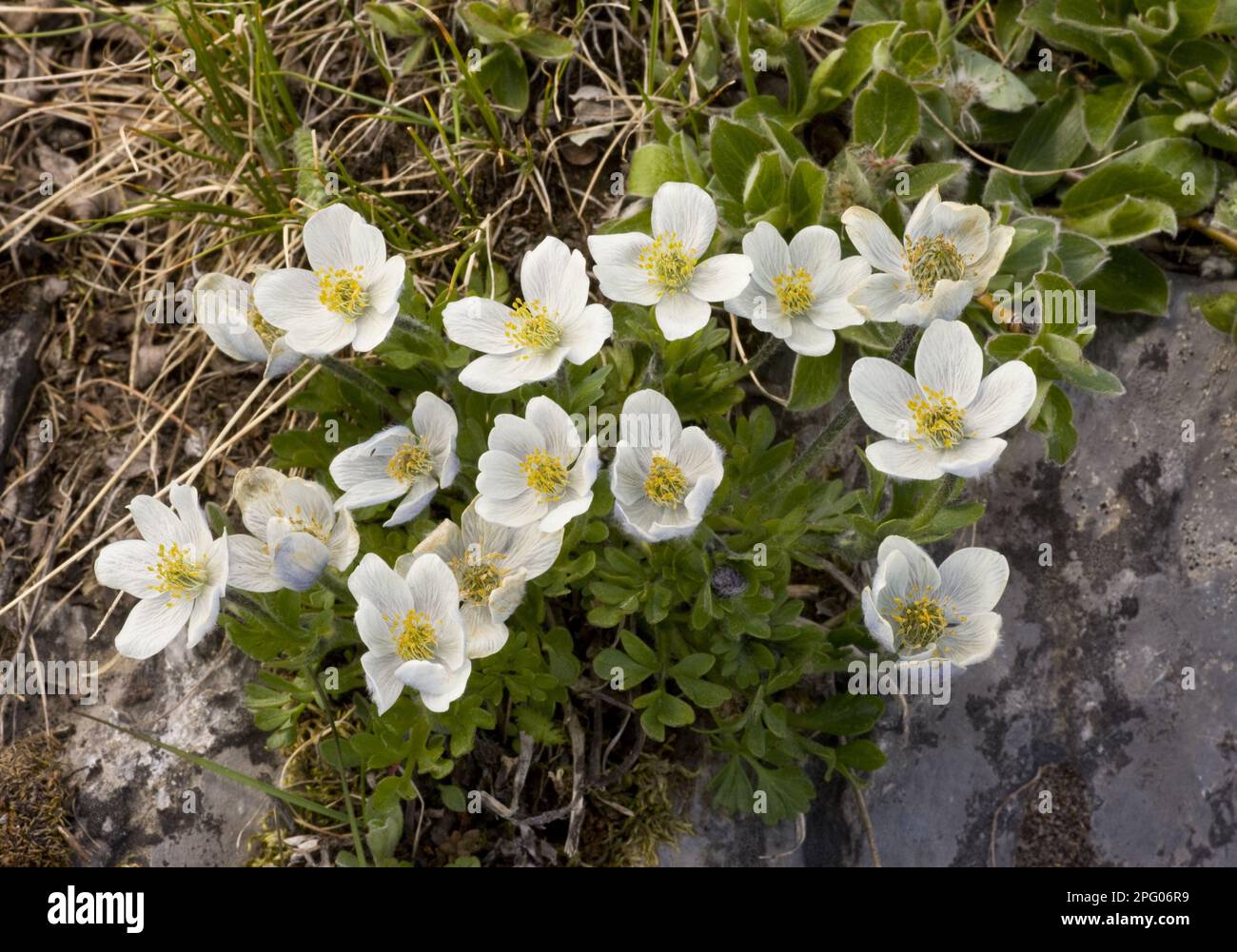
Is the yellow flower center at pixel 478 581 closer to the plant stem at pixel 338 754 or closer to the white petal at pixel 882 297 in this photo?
the plant stem at pixel 338 754

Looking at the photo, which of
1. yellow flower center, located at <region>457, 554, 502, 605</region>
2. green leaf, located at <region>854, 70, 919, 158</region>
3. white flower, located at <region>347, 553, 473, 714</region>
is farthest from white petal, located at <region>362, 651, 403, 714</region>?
green leaf, located at <region>854, 70, 919, 158</region>

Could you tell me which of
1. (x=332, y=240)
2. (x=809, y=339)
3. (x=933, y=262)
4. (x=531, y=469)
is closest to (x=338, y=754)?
(x=531, y=469)

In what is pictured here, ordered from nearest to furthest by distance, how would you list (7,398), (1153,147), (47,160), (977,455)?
1. (977,455)
2. (1153,147)
3. (7,398)
4. (47,160)

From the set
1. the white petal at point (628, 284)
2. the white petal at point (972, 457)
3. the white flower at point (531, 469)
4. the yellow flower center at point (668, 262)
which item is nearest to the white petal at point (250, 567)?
the white flower at point (531, 469)

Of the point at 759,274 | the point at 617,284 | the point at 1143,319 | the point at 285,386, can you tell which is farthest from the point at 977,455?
the point at 285,386

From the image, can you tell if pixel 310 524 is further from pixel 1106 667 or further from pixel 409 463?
pixel 1106 667
